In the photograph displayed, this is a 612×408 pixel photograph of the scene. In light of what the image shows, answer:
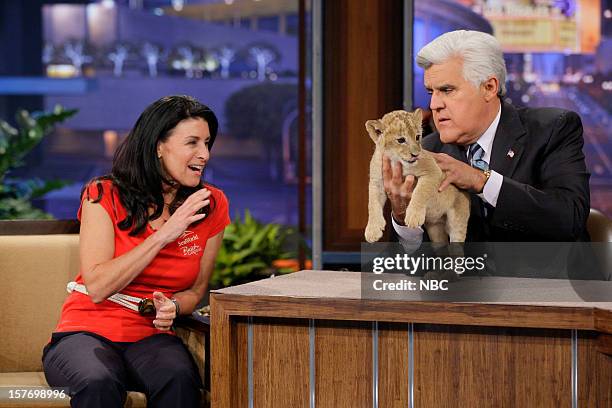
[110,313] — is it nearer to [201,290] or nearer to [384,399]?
[201,290]

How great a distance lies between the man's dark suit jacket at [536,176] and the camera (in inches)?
85.0

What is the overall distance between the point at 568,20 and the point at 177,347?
170 inches

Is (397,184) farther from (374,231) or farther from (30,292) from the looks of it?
(30,292)

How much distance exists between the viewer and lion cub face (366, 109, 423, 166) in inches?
74.3

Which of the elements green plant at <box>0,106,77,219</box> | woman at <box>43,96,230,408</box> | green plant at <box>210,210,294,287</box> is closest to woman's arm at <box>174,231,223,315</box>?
woman at <box>43,96,230,408</box>

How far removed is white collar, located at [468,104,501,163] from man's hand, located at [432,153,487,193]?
A: 0.21m

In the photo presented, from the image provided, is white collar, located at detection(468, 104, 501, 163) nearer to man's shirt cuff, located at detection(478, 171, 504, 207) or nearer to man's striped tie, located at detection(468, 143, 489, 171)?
man's striped tie, located at detection(468, 143, 489, 171)

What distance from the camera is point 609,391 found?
72.1 inches

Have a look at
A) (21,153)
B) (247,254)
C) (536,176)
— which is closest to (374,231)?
(536,176)

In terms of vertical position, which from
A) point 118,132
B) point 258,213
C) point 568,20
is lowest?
point 258,213

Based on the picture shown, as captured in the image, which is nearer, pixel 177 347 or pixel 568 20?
pixel 177 347

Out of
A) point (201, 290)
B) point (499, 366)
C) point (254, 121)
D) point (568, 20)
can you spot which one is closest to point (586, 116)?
point (568, 20)

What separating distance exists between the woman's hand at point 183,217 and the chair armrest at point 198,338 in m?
0.29

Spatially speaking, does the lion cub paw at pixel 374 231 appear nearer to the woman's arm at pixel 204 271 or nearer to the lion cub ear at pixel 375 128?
the lion cub ear at pixel 375 128
